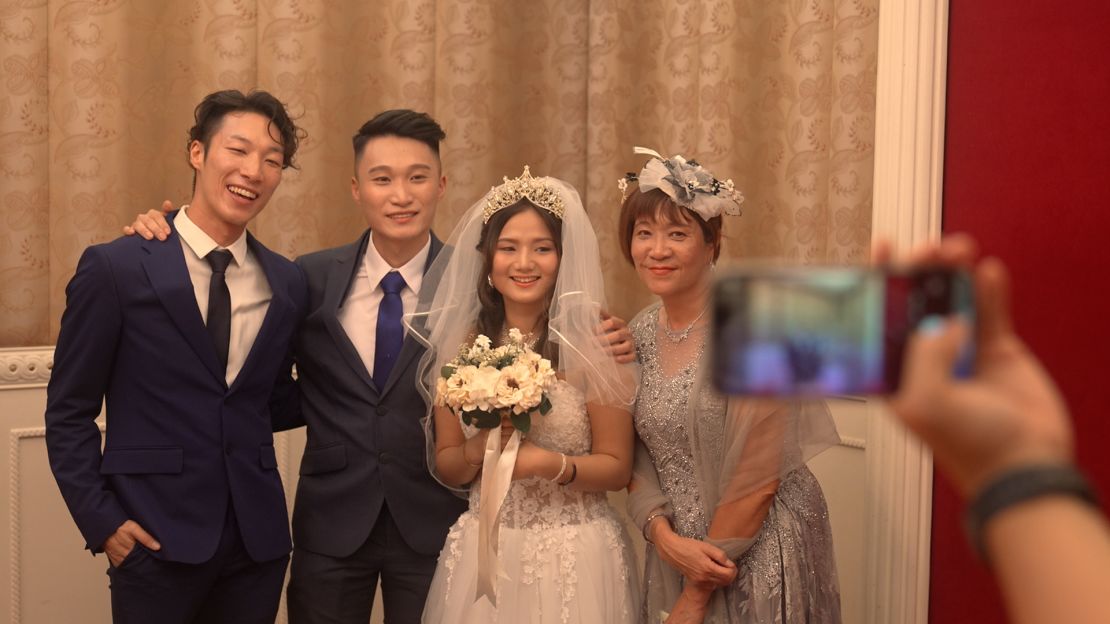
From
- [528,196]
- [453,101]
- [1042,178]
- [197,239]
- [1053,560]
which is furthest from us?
[453,101]

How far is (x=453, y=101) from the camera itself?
162 inches

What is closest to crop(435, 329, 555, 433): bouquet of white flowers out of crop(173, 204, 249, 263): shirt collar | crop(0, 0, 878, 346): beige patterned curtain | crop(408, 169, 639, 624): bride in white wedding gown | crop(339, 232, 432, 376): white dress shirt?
crop(408, 169, 639, 624): bride in white wedding gown

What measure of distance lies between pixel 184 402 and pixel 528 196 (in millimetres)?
934

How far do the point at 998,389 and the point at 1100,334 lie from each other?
142cm

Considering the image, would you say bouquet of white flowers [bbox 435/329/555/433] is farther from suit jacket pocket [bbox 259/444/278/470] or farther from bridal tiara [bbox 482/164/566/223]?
suit jacket pocket [bbox 259/444/278/470]

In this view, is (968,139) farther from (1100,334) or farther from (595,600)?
(595,600)

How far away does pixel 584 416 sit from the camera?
8.59 feet

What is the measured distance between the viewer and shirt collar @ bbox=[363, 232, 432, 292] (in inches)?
111

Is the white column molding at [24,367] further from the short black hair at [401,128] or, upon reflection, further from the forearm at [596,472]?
the forearm at [596,472]

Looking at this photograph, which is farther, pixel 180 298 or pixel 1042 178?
pixel 180 298

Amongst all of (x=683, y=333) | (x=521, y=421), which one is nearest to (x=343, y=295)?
(x=521, y=421)

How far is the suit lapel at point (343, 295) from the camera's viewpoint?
2.70 metres

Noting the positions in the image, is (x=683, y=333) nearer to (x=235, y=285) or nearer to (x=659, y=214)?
(x=659, y=214)

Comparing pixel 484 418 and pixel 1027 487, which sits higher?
pixel 1027 487
